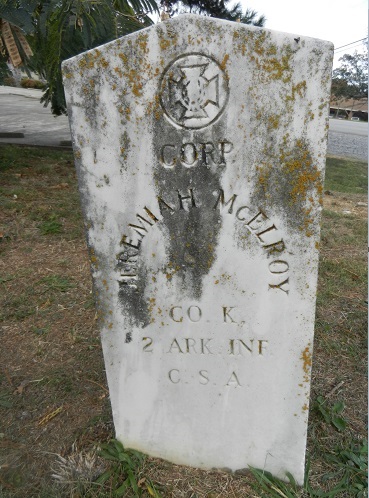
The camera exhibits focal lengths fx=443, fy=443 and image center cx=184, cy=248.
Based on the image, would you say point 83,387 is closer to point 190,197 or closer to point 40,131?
point 190,197

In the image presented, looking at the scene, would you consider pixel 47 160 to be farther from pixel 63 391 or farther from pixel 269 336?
pixel 269 336

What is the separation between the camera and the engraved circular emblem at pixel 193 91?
1.46 metres

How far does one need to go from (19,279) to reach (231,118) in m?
2.82

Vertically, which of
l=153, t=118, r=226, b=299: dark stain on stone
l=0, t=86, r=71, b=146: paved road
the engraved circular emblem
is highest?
the engraved circular emblem

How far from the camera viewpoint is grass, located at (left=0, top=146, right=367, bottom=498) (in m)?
2.02

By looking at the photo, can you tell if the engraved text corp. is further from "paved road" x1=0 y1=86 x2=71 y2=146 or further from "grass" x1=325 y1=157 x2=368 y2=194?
"grass" x1=325 y1=157 x2=368 y2=194

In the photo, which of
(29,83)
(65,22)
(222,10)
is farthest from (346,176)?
(29,83)

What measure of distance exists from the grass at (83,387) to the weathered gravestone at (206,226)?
0.48ft

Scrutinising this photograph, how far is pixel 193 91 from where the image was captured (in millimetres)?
1496

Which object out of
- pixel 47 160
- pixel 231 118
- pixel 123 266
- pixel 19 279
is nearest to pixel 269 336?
pixel 123 266

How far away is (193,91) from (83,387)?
1877 mm

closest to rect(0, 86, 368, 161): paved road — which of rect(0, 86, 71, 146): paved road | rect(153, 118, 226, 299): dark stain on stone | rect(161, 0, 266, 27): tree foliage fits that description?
rect(0, 86, 71, 146): paved road

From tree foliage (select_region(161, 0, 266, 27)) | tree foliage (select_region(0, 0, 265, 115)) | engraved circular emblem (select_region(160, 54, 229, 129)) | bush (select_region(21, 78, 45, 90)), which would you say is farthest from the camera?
bush (select_region(21, 78, 45, 90))

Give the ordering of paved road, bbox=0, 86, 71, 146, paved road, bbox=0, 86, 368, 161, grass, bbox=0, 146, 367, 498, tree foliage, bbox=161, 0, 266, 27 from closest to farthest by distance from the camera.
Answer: grass, bbox=0, 146, 367, 498
tree foliage, bbox=161, 0, 266, 27
paved road, bbox=0, 86, 71, 146
paved road, bbox=0, 86, 368, 161
